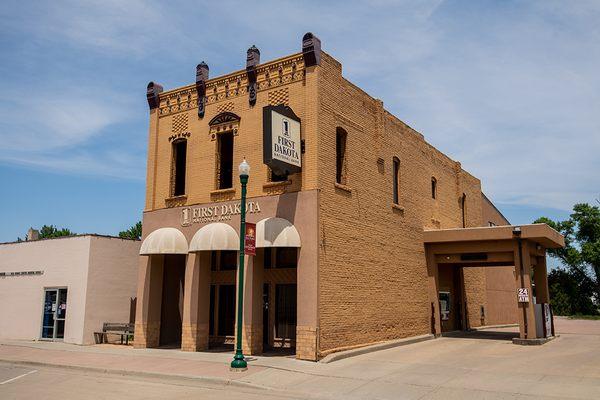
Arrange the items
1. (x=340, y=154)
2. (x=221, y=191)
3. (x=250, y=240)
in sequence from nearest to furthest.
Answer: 1. (x=250, y=240)
2. (x=340, y=154)
3. (x=221, y=191)

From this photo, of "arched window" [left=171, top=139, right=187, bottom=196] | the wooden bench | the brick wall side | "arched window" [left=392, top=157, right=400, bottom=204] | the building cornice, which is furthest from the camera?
"arched window" [left=392, top=157, right=400, bottom=204]

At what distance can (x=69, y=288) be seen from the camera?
23.4m

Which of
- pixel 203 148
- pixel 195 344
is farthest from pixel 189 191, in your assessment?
pixel 195 344

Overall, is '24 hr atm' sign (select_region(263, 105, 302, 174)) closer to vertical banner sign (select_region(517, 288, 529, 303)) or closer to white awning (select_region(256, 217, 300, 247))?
white awning (select_region(256, 217, 300, 247))

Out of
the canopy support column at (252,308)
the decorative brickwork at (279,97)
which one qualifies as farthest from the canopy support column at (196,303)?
the decorative brickwork at (279,97)

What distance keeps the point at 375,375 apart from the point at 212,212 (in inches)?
333

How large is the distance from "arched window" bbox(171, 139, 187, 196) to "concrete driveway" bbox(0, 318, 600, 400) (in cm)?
626

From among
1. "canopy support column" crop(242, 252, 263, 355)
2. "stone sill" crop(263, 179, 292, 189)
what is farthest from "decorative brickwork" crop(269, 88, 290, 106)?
"canopy support column" crop(242, 252, 263, 355)

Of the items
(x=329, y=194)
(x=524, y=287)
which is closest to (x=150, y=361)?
(x=329, y=194)

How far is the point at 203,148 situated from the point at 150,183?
298 cm

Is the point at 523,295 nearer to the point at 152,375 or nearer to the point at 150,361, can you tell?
the point at 150,361

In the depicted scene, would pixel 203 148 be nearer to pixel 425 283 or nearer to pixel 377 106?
pixel 377 106

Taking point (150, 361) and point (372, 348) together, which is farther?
point (372, 348)

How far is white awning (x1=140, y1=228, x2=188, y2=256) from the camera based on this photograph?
19.9 metres
